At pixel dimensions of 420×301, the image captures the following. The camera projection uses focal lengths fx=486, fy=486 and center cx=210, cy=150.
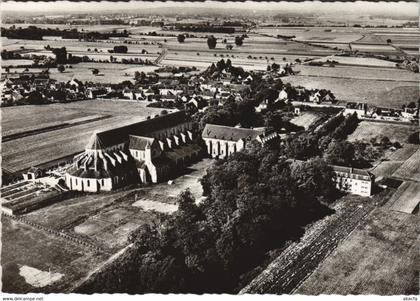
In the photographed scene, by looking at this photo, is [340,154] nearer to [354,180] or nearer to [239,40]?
[354,180]

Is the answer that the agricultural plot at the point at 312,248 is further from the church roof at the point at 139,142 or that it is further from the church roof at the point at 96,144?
the church roof at the point at 96,144

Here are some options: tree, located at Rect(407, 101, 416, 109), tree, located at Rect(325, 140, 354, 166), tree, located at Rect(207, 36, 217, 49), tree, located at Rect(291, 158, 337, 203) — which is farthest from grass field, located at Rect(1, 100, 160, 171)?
tree, located at Rect(407, 101, 416, 109)

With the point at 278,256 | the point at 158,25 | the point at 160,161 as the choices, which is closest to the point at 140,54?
the point at 158,25

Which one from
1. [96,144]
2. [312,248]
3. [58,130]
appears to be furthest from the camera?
[58,130]

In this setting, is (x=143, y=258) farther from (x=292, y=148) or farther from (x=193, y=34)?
(x=193, y=34)

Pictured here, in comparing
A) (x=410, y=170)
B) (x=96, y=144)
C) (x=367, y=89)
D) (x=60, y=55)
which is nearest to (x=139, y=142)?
(x=96, y=144)

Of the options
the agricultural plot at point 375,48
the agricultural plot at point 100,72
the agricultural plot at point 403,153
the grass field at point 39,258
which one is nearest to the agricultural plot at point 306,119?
the agricultural plot at point 403,153
